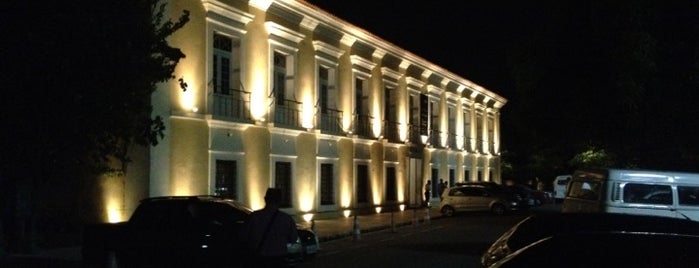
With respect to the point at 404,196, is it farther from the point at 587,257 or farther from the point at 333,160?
the point at 587,257

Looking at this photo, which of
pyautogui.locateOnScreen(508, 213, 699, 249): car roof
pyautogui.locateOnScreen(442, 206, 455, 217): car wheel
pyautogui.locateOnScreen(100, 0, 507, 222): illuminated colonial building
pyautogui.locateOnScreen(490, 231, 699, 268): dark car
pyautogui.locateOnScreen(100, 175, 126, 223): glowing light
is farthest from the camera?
pyautogui.locateOnScreen(442, 206, 455, 217): car wheel

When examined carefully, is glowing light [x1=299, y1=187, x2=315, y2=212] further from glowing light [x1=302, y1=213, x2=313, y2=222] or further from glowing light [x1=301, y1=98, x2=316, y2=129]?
glowing light [x1=301, y1=98, x2=316, y2=129]

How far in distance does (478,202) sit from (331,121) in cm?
924

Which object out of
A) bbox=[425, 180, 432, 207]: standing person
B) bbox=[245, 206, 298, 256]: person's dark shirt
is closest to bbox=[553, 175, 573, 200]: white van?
bbox=[425, 180, 432, 207]: standing person

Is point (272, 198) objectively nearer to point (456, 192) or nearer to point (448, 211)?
point (448, 211)

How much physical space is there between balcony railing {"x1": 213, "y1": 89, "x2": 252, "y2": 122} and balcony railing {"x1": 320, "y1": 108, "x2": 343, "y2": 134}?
590 centimetres

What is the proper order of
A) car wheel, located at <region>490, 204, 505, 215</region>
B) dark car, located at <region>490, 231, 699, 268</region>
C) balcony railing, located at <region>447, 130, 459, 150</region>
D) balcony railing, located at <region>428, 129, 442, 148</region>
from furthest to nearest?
balcony railing, located at <region>447, 130, 459, 150</region>
balcony railing, located at <region>428, 129, 442, 148</region>
car wheel, located at <region>490, 204, 505, 215</region>
dark car, located at <region>490, 231, 699, 268</region>

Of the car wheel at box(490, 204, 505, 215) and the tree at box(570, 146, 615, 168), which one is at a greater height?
the tree at box(570, 146, 615, 168)

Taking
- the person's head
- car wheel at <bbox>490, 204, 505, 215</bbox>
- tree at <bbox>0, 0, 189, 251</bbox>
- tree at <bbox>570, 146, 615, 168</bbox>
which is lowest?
car wheel at <bbox>490, 204, 505, 215</bbox>

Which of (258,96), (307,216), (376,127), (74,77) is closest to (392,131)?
(376,127)

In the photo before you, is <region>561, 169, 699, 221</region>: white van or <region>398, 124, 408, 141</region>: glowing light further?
<region>398, 124, 408, 141</region>: glowing light

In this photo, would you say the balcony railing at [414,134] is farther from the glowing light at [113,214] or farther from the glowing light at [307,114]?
the glowing light at [113,214]

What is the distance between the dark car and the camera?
5.03m

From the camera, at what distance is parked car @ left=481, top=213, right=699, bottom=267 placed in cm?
560
